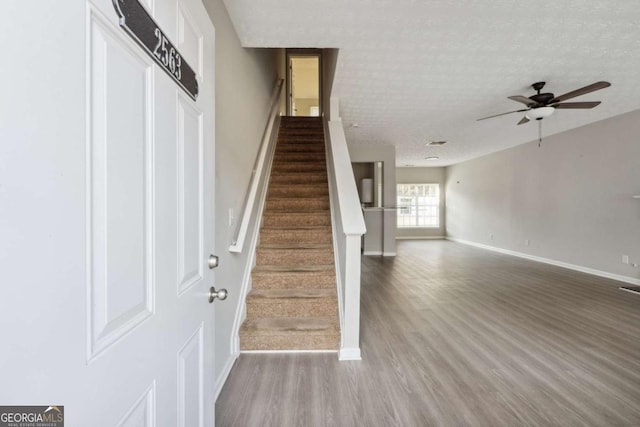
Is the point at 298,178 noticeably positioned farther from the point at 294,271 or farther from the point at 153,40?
the point at 153,40

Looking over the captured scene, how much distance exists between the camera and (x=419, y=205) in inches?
404

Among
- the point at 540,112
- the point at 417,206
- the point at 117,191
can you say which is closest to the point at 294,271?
the point at 117,191

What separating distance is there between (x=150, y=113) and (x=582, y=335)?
375 cm

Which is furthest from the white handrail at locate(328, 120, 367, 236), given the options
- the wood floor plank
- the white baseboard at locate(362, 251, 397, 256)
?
the white baseboard at locate(362, 251, 397, 256)

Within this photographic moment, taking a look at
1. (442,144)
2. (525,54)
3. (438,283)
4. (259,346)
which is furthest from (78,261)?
(442,144)

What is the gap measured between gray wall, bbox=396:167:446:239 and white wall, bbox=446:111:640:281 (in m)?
2.19

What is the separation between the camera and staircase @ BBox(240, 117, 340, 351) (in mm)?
2273

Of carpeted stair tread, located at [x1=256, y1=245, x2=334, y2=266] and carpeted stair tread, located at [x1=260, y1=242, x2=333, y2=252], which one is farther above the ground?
carpeted stair tread, located at [x1=260, y1=242, x2=333, y2=252]

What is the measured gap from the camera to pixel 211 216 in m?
1.18

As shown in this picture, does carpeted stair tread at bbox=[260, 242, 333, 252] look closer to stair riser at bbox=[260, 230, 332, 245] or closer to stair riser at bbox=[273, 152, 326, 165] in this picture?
stair riser at bbox=[260, 230, 332, 245]

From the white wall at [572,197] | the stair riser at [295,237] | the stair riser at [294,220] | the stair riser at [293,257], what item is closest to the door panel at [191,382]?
the stair riser at [293,257]

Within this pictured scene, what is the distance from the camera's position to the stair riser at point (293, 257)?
285 centimetres

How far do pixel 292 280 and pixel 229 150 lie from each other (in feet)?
4.34

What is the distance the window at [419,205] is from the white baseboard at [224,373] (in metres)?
8.91
